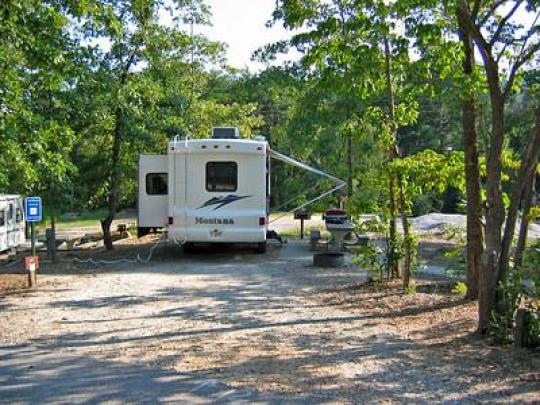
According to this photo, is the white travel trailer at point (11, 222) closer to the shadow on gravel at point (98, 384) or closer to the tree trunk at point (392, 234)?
the tree trunk at point (392, 234)

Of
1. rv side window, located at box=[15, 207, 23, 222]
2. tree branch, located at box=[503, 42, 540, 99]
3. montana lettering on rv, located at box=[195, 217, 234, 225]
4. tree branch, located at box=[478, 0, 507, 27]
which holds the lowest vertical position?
montana lettering on rv, located at box=[195, 217, 234, 225]

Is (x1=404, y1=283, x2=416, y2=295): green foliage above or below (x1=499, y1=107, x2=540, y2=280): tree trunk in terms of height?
below

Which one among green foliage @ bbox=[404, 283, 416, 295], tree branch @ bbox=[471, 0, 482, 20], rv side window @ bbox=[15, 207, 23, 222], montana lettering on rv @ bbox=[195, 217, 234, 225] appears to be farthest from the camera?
rv side window @ bbox=[15, 207, 23, 222]

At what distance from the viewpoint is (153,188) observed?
15.2m

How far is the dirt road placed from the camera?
16.3 feet

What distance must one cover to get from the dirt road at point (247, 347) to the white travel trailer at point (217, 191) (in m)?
3.38

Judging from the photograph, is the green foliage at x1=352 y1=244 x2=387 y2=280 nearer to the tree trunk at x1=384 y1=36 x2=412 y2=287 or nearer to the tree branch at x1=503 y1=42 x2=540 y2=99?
the tree trunk at x1=384 y1=36 x2=412 y2=287

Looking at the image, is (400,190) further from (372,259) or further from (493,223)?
(493,223)

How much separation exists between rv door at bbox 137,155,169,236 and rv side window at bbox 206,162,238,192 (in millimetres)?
1394

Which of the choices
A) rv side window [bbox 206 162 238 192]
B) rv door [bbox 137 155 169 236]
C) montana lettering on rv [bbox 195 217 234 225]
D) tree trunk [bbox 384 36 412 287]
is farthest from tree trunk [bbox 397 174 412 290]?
rv door [bbox 137 155 169 236]

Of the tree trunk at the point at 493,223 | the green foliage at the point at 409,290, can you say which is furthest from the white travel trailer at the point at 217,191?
the tree trunk at the point at 493,223

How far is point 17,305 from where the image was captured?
8.88m

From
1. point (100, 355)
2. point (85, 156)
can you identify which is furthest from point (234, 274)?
point (85, 156)

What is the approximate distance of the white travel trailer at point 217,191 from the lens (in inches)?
554
